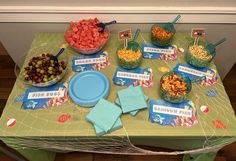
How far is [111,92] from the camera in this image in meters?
1.12

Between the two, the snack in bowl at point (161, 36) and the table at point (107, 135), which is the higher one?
the snack in bowl at point (161, 36)

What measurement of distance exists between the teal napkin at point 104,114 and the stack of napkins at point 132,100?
36 mm

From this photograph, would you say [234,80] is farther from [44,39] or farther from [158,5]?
[44,39]

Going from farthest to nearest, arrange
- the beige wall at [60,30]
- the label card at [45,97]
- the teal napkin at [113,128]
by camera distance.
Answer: the beige wall at [60,30] < the label card at [45,97] < the teal napkin at [113,128]

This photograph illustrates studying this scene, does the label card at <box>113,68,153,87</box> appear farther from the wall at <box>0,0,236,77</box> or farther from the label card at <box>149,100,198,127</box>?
the wall at <box>0,0,236,77</box>

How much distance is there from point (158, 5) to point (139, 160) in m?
1.05

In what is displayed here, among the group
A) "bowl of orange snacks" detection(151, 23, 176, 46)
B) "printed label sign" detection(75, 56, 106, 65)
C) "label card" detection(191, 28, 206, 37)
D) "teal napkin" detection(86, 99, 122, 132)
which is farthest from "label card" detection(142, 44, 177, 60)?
"teal napkin" detection(86, 99, 122, 132)

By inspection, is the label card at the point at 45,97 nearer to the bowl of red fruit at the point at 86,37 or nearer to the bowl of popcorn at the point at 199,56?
the bowl of red fruit at the point at 86,37

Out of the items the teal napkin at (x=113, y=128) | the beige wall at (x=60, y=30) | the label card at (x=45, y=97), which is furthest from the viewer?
the beige wall at (x=60, y=30)

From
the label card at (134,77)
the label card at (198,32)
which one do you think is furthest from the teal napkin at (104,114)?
the label card at (198,32)

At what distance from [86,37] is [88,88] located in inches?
11.9

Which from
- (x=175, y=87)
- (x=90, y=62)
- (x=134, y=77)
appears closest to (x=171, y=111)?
(x=175, y=87)

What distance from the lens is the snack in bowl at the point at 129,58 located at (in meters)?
1.15

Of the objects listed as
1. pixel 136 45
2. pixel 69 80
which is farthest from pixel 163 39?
pixel 69 80
